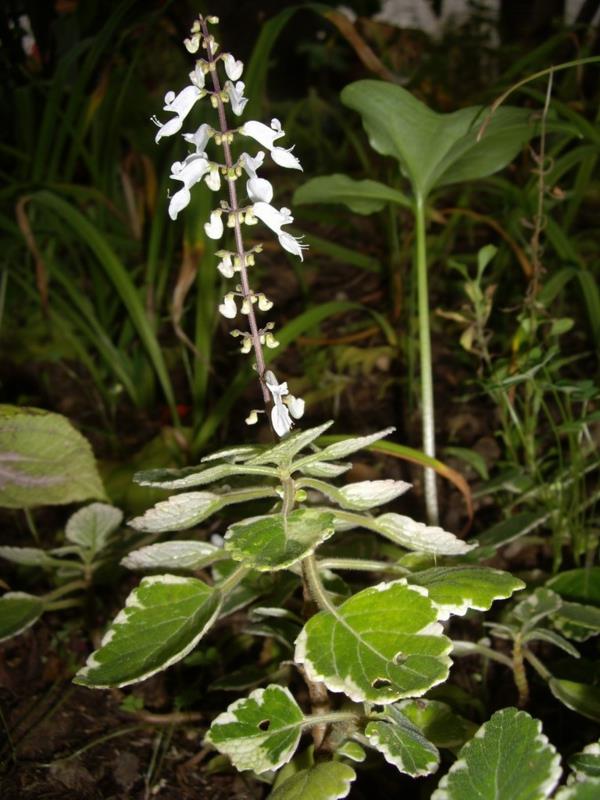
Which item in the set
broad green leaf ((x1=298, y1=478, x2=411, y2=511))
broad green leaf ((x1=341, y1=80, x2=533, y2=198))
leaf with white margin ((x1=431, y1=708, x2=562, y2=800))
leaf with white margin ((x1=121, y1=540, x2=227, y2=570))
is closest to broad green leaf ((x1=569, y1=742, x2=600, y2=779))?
leaf with white margin ((x1=431, y1=708, x2=562, y2=800))

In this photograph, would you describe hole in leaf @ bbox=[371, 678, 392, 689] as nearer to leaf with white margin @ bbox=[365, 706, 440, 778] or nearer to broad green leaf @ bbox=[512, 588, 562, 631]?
leaf with white margin @ bbox=[365, 706, 440, 778]

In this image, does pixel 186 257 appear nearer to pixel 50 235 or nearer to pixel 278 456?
pixel 50 235

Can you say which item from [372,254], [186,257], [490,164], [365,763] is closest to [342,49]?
[372,254]

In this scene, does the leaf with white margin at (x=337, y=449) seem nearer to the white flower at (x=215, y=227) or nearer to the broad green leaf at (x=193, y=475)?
the broad green leaf at (x=193, y=475)

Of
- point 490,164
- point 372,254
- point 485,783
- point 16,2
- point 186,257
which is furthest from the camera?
point 372,254

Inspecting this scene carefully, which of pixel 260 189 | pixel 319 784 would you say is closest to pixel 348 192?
pixel 260 189
